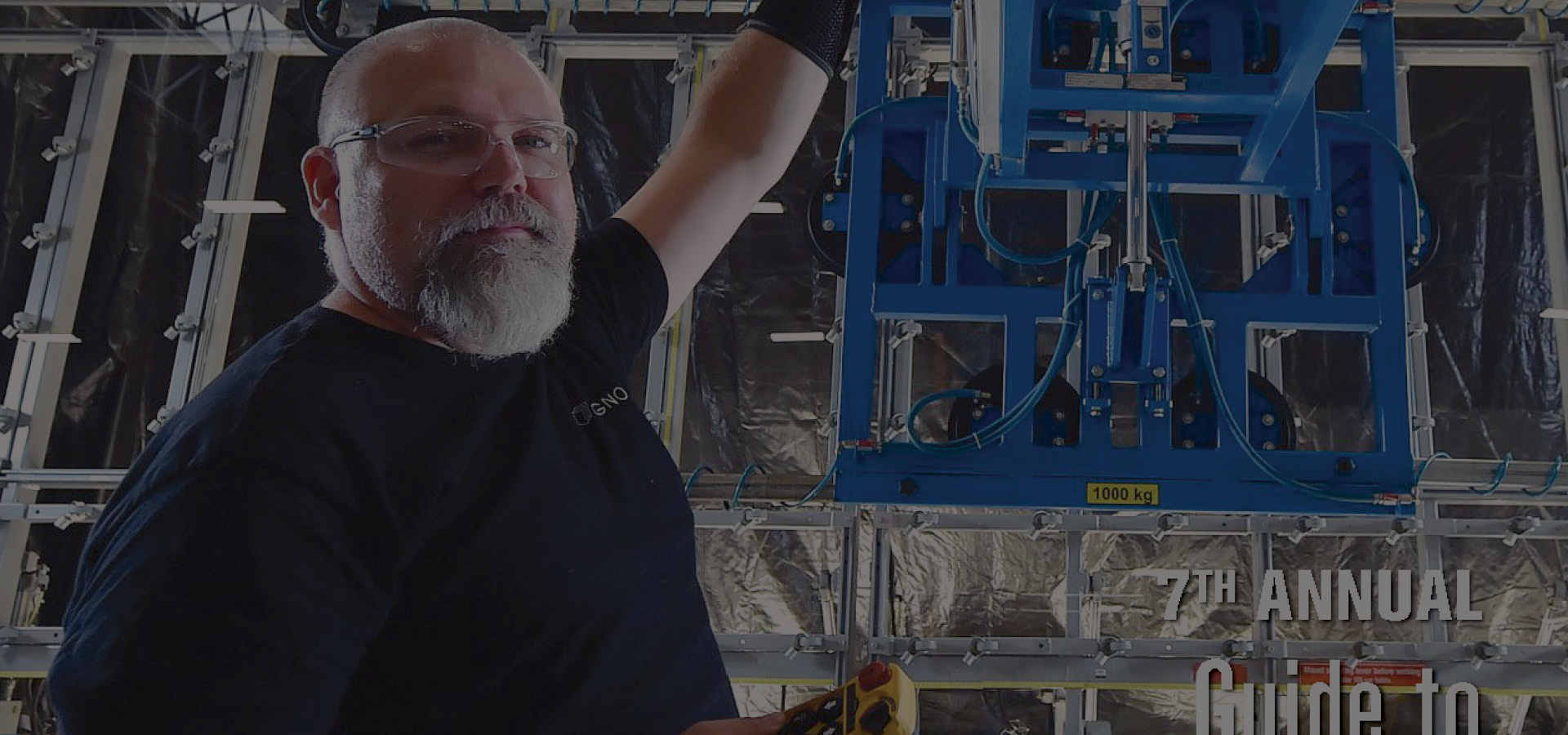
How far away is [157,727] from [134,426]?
4875 mm

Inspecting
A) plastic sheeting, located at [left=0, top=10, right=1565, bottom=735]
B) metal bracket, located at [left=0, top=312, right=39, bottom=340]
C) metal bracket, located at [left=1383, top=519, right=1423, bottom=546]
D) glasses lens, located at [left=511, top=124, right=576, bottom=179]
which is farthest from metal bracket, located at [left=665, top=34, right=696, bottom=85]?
glasses lens, located at [left=511, top=124, right=576, bottom=179]

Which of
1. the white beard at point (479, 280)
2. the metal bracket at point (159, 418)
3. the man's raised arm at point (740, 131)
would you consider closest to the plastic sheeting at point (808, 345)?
the metal bracket at point (159, 418)

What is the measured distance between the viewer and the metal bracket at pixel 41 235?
5238 mm

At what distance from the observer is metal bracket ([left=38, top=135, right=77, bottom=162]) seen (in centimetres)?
533

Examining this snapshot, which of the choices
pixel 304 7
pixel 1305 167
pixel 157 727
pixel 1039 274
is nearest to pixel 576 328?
pixel 157 727

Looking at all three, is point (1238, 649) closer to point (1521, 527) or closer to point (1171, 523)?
point (1171, 523)

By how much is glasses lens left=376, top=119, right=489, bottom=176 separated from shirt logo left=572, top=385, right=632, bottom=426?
0.26 m

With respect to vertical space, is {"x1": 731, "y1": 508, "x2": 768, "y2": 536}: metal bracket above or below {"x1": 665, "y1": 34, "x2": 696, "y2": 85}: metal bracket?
below

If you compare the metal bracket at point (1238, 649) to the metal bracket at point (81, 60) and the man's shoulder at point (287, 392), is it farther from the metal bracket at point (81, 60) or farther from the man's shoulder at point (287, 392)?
the metal bracket at point (81, 60)

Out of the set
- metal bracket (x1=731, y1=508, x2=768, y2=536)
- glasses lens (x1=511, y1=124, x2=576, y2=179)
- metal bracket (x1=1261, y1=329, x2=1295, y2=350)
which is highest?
metal bracket (x1=1261, y1=329, x2=1295, y2=350)

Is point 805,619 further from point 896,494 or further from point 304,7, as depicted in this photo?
point 304,7

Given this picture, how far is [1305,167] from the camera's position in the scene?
344 centimetres

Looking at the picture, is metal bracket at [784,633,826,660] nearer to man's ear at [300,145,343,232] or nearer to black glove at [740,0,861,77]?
black glove at [740,0,861,77]

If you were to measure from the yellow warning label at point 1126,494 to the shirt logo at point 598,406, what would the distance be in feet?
7.44
